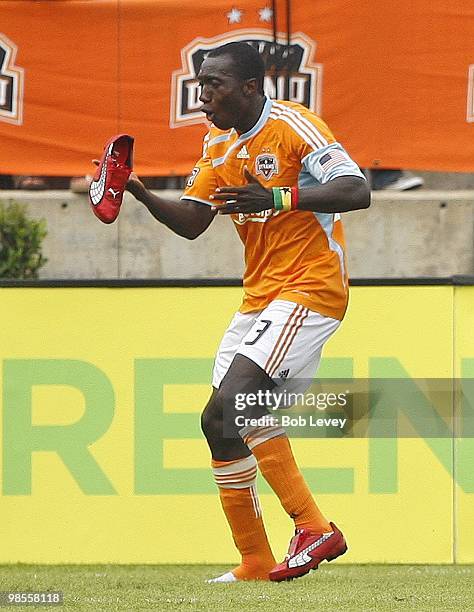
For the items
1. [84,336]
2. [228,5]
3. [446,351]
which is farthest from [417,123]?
[84,336]

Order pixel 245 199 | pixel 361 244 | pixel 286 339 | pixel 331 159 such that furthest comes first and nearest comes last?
pixel 361 244
pixel 286 339
pixel 331 159
pixel 245 199

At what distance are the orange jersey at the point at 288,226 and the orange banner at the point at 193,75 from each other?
306 centimetres

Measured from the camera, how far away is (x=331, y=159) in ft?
18.4

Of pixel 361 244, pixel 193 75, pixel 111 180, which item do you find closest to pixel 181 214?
pixel 111 180

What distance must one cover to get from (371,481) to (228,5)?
3476 millimetres

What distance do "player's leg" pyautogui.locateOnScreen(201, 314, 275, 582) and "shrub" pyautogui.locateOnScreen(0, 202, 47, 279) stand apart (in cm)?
338

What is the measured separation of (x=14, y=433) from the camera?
716 cm

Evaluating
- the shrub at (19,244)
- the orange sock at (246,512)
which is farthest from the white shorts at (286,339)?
the shrub at (19,244)

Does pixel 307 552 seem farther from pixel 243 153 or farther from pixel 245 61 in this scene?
pixel 245 61

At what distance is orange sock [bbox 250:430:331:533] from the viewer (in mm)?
→ 5789

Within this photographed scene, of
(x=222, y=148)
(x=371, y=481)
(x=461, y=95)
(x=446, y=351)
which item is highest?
(x=461, y=95)

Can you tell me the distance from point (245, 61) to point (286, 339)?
1175 mm

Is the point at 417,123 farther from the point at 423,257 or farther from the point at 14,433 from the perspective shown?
the point at 14,433

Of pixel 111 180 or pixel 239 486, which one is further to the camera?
pixel 239 486
